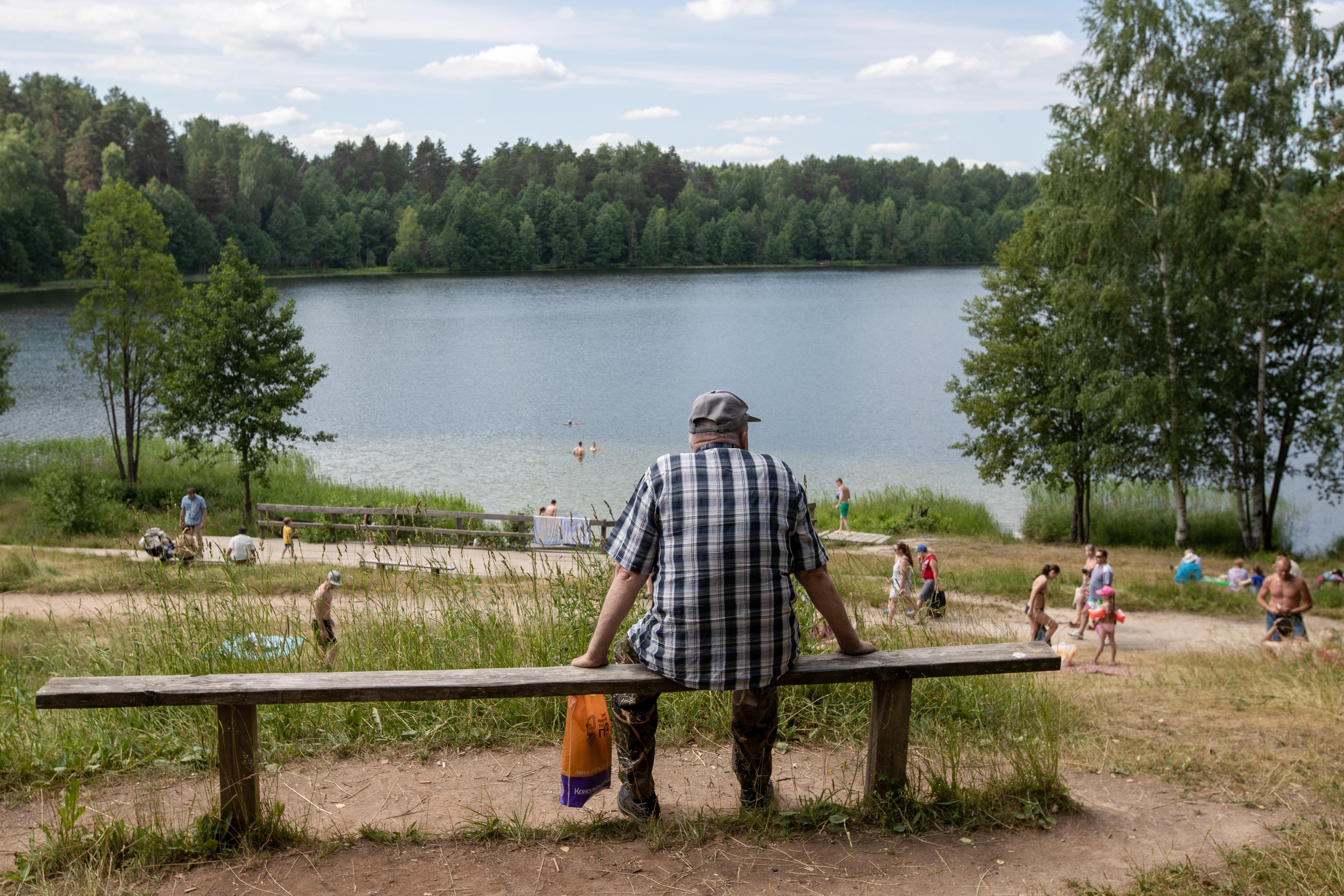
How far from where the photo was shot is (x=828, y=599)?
3.43 meters

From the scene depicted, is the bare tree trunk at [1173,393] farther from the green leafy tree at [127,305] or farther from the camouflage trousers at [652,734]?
the green leafy tree at [127,305]

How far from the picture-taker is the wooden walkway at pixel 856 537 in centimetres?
2130

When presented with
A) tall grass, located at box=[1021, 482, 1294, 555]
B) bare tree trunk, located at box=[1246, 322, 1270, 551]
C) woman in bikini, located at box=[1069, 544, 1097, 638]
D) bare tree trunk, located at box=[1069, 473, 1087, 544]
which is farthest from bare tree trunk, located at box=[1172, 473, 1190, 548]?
woman in bikini, located at box=[1069, 544, 1097, 638]

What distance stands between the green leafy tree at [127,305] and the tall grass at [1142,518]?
73.9ft

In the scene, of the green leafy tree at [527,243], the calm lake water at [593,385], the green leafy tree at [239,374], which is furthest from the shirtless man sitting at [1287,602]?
the green leafy tree at [527,243]

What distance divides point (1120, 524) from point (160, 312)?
24744 mm

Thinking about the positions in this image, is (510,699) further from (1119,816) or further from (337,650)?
(1119,816)

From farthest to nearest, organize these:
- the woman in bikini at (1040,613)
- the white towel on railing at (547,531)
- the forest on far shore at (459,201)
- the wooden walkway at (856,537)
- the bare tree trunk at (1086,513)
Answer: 1. the forest on far shore at (459,201)
2. the bare tree trunk at (1086,513)
3. the wooden walkway at (856,537)
4. the white towel on railing at (547,531)
5. the woman in bikini at (1040,613)

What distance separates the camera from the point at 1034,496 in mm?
26234

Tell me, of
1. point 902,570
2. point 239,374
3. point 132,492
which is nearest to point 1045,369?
point 902,570

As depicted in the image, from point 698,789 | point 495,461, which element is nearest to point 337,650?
point 698,789

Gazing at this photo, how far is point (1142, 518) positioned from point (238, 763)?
968 inches

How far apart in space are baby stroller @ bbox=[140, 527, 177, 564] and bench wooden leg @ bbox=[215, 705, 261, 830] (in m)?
5.35

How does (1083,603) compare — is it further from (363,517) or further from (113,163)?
(113,163)
